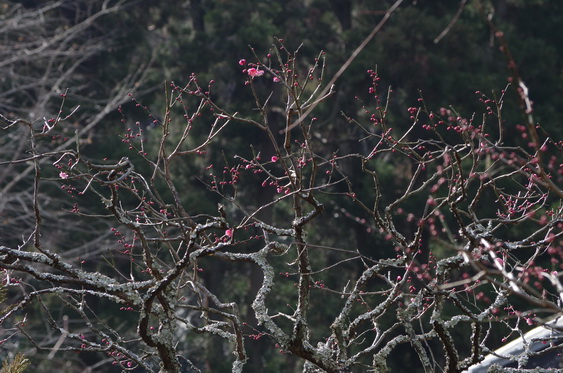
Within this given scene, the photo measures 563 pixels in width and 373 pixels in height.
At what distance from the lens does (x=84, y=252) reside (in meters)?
12.5

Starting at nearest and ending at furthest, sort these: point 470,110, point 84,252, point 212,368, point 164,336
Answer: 1. point 164,336
2. point 84,252
3. point 470,110
4. point 212,368

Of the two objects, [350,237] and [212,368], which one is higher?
[350,237]

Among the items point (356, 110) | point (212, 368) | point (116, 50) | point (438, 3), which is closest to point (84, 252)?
point (212, 368)

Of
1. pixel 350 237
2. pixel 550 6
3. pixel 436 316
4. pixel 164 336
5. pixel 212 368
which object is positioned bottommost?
pixel 212 368

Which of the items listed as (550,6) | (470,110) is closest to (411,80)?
(470,110)

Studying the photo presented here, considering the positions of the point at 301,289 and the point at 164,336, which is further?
the point at 301,289

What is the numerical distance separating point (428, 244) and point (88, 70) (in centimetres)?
663

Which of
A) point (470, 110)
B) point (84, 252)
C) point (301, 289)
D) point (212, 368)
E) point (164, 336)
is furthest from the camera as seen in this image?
point (212, 368)

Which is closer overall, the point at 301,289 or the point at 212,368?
the point at 301,289

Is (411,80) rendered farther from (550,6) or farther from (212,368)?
(212,368)

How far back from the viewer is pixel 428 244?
12953mm

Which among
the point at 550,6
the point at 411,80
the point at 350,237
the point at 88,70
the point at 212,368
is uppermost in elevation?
the point at 550,6

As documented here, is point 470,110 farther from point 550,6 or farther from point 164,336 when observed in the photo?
point 164,336

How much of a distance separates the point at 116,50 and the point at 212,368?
5.79 meters
